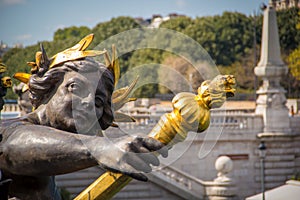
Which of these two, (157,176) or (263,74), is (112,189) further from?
(263,74)

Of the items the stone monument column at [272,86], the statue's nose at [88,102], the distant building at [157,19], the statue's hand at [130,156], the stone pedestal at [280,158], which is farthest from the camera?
the distant building at [157,19]

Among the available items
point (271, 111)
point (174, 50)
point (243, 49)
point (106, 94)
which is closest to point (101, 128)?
point (106, 94)

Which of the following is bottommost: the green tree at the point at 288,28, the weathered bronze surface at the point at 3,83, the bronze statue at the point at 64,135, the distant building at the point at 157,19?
the bronze statue at the point at 64,135

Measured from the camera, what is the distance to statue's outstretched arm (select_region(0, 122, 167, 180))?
131 inches

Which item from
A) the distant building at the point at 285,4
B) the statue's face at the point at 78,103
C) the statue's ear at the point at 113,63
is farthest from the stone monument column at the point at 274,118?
the statue's face at the point at 78,103

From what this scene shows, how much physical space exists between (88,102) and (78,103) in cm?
6

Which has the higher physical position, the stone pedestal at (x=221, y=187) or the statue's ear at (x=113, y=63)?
the stone pedestal at (x=221, y=187)

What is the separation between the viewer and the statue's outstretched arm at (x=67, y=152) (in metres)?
3.32

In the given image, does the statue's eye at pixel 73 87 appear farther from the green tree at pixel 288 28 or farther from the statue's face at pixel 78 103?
the green tree at pixel 288 28

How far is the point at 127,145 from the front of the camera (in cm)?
333

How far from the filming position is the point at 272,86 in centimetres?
3494

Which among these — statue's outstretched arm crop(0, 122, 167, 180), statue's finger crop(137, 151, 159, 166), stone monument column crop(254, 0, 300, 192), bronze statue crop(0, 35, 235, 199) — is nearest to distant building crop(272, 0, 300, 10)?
stone monument column crop(254, 0, 300, 192)

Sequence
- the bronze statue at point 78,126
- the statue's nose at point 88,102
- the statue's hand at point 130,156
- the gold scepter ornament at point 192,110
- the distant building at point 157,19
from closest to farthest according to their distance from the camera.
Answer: the statue's hand at point 130,156 < the bronze statue at point 78,126 < the statue's nose at point 88,102 < the gold scepter ornament at point 192,110 < the distant building at point 157,19

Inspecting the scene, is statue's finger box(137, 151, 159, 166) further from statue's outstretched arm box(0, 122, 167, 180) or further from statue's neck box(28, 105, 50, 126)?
statue's neck box(28, 105, 50, 126)
